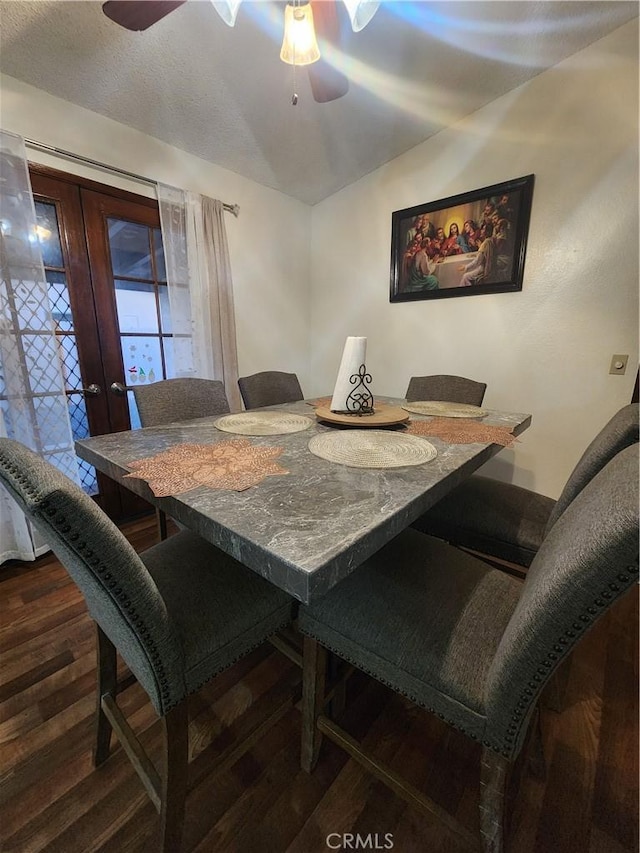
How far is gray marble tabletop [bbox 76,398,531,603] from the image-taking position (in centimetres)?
52

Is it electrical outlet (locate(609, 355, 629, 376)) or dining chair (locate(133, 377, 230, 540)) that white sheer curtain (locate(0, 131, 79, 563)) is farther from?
electrical outlet (locate(609, 355, 629, 376))

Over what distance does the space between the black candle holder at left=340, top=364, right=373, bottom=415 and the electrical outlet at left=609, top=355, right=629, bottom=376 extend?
1.50m

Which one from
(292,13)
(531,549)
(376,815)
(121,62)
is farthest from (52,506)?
(121,62)

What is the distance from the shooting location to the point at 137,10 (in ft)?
3.42

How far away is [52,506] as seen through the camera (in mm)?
463

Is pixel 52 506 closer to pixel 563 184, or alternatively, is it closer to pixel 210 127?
pixel 210 127

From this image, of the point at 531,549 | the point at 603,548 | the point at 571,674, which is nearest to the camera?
the point at 603,548

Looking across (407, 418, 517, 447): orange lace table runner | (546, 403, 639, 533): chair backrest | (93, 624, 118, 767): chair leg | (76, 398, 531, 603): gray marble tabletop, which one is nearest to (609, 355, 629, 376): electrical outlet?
(407, 418, 517, 447): orange lace table runner

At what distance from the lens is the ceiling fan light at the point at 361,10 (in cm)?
107

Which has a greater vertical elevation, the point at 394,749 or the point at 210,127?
the point at 210,127

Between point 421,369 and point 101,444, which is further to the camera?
point 421,369

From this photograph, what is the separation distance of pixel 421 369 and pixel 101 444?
7.29ft

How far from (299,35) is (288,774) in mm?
2342

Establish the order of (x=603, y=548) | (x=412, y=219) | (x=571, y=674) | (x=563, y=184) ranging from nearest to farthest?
1. (x=603, y=548)
2. (x=571, y=674)
3. (x=563, y=184)
4. (x=412, y=219)
